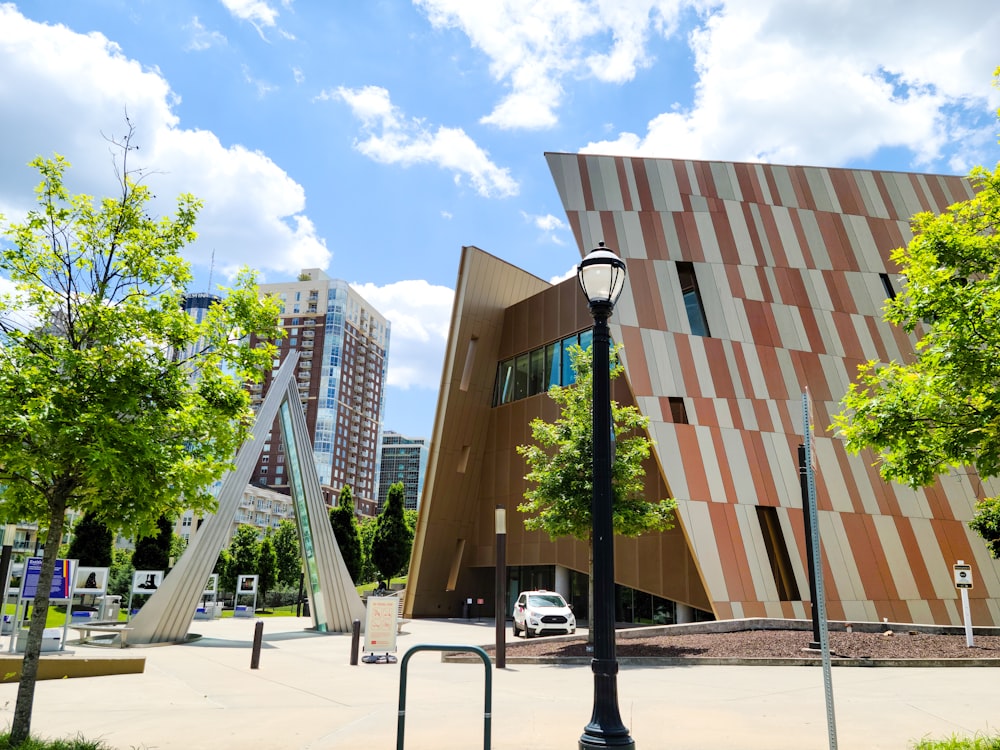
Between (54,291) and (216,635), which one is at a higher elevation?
(54,291)

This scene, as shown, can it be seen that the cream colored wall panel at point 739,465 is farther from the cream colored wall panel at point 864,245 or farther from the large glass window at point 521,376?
the large glass window at point 521,376

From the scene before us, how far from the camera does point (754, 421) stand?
1002 inches

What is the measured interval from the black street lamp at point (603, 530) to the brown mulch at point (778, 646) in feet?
35.1

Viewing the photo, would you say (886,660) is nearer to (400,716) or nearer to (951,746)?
(951,746)

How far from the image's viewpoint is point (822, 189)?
3017 cm

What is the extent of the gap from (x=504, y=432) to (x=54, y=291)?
28.2 meters

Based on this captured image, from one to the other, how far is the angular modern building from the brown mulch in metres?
3.37

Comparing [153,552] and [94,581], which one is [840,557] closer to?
[94,581]

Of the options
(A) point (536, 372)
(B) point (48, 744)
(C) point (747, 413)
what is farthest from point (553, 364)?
(B) point (48, 744)

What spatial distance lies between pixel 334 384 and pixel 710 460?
388ft

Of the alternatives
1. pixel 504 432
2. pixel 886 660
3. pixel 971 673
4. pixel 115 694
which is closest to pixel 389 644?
pixel 115 694

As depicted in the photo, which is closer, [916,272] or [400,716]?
[400,716]

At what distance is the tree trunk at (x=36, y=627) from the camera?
23.2ft

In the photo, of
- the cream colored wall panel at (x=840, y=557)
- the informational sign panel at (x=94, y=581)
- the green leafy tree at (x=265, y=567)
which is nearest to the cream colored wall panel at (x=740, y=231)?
the cream colored wall panel at (x=840, y=557)
